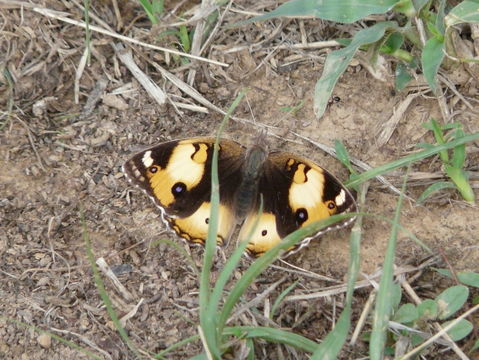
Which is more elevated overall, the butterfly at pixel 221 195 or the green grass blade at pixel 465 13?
the green grass blade at pixel 465 13

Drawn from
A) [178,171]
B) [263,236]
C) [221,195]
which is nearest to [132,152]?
[178,171]

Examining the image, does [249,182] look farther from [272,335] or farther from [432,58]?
[432,58]

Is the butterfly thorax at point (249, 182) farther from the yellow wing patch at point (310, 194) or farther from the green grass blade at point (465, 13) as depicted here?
the green grass blade at point (465, 13)

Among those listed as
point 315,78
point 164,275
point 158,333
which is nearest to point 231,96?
point 315,78

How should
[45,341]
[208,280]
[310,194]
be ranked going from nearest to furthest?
[208,280]
[45,341]
[310,194]

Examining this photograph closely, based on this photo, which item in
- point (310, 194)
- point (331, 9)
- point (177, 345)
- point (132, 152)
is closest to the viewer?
point (177, 345)

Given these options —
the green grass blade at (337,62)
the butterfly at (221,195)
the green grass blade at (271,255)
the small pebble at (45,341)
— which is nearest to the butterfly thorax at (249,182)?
the butterfly at (221,195)
